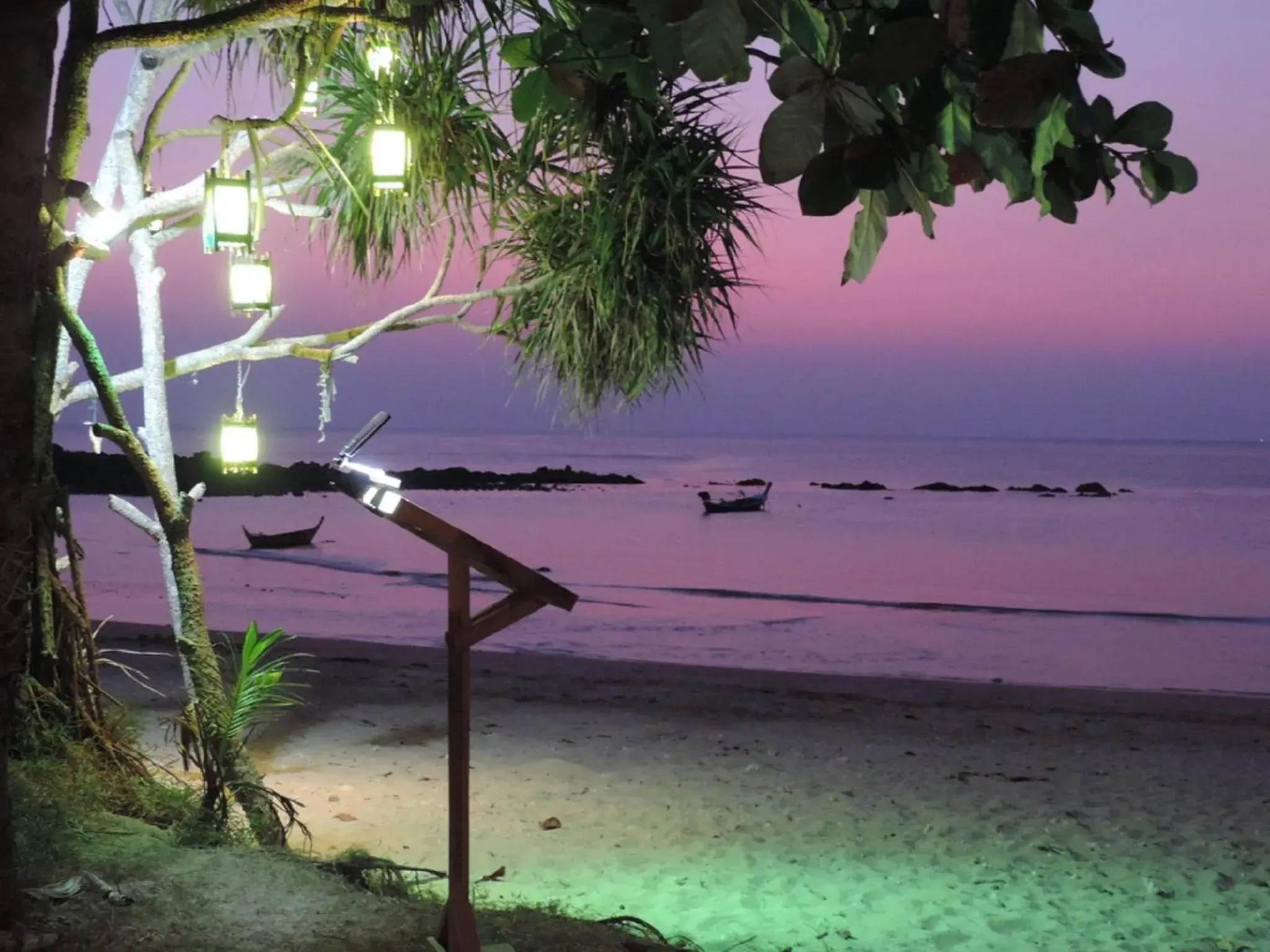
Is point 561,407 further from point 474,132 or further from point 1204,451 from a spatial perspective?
point 1204,451

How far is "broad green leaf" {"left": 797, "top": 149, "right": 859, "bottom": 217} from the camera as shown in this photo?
959 millimetres

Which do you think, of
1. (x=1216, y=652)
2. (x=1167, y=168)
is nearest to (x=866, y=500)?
(x=1216, y=652)

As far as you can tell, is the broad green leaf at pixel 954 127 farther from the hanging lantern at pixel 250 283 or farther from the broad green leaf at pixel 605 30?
the hanging lantern at pixel 250 283

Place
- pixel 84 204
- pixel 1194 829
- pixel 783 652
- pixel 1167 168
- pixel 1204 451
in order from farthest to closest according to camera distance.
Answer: pixel 1204 451
pixel 783 652
pixel 1194 829
pixel 84 204
pixel 1167 168

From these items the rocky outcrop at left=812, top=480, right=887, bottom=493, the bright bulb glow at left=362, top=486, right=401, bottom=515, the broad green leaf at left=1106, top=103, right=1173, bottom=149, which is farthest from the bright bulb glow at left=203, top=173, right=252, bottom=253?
the rocky outcrop at left=812, top=480, right=887, bottom=493

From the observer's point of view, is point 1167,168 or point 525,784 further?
point 525,784

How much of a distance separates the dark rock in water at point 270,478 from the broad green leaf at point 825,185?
20.3 metres

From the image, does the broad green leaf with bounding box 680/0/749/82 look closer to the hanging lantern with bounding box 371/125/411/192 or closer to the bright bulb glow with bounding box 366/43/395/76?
the hanging lantern with bounding box 371/125/411/192

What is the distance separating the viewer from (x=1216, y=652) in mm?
10852

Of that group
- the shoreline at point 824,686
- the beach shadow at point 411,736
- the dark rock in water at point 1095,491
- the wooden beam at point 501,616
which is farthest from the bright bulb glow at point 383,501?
the dark rock in water at point 1095,491

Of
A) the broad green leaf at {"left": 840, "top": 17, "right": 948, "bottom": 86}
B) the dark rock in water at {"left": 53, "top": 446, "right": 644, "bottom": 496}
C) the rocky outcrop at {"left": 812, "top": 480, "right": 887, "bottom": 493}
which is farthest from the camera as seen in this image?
the rocky outcrop at {"left": 812, "top": 480, "right": 887, "bottom": 493}

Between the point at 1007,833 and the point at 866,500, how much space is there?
29.1 m

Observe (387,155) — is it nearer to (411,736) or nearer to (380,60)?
(380,60)

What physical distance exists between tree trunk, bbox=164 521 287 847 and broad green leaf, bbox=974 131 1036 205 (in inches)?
105
